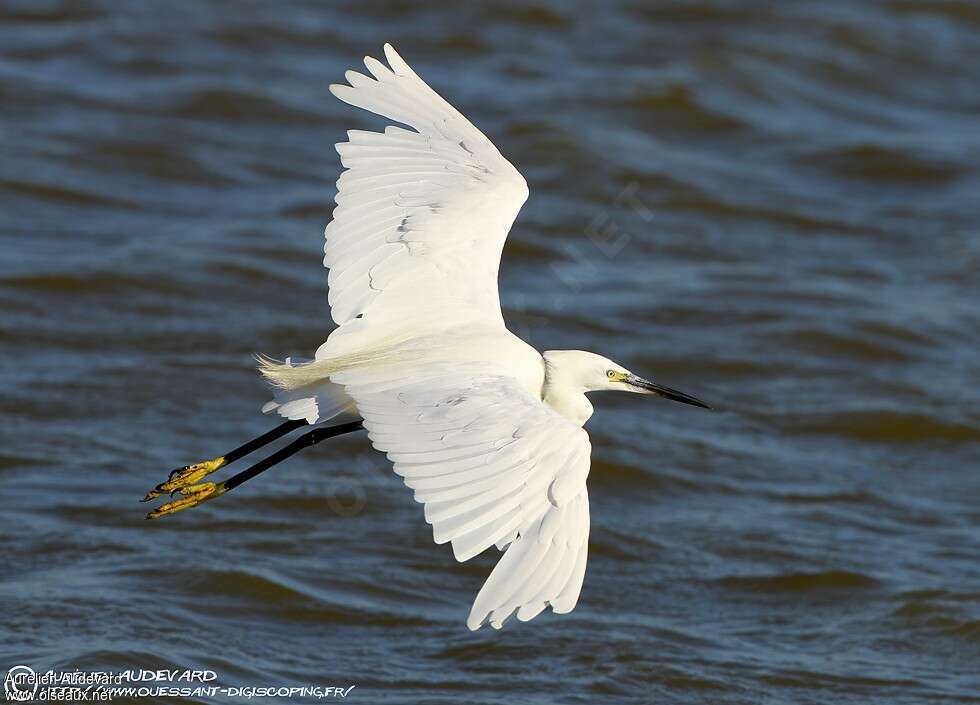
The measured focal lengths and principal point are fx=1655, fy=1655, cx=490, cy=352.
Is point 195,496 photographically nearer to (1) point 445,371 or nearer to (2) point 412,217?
(2) point 412,217

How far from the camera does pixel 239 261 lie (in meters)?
10.8

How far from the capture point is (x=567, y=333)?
34.5 ft

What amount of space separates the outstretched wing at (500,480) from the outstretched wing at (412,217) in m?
0.96

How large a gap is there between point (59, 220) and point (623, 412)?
4.25 metres

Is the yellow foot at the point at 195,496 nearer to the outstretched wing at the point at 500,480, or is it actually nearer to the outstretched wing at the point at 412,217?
the outstretched wing at the point at 412,217

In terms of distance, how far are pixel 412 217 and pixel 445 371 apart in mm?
944

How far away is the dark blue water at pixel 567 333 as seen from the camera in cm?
688

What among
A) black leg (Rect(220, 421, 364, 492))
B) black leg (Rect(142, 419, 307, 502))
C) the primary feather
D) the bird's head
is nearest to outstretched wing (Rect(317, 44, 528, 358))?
the primary feather

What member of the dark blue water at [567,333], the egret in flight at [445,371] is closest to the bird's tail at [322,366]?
the egret in flight at [445,371]

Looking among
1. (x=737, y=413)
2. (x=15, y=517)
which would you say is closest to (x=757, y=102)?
(x=737, y=413)

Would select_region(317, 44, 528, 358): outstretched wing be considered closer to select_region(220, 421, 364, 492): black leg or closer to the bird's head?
the bird's head

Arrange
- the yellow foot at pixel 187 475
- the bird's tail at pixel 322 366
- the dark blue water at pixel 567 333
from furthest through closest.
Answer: the dark blue water at pixel 567 333, the yellow foot at pixel 187 475, the bird's tail at pixel 322 366

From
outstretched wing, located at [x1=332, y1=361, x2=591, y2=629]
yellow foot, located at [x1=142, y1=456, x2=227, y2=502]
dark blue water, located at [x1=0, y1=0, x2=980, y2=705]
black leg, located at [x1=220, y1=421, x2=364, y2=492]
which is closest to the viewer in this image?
outstretched wing, located at [x1=332, y1=361, x2=591, y2=629]

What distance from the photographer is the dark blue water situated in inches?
271
